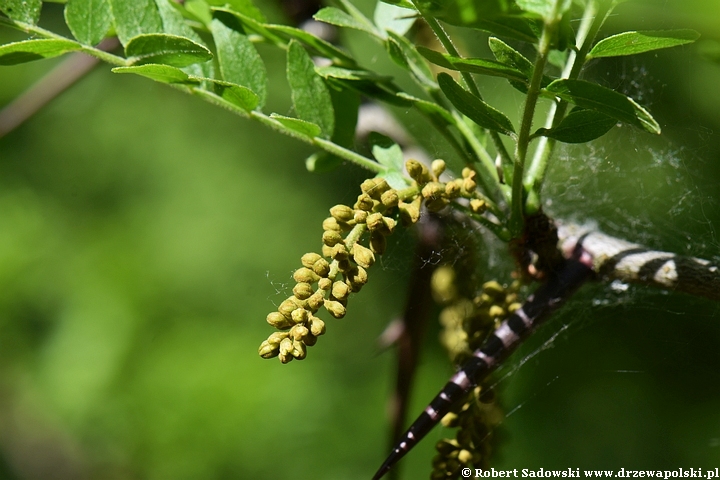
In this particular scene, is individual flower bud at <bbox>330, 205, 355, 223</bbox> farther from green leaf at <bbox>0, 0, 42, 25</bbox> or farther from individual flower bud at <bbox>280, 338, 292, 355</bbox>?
green leaf at <bbox>0, 0, 42, 25</bbox>

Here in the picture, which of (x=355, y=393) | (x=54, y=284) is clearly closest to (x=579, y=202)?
(x=355, y=393)

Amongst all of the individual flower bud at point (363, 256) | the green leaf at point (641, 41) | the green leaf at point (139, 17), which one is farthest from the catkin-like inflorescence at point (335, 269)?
the green leaf at point (139, 17)

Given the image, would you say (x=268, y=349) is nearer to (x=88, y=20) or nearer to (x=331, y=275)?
(x=331, y=275)

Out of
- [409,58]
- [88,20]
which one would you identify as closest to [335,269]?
[409,58]

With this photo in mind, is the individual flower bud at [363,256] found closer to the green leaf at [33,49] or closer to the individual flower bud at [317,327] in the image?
the individual flower bud at [317,327]

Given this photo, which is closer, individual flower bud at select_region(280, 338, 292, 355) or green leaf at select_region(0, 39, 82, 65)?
individual flower bud at select_region(280, 338, 292, 355)

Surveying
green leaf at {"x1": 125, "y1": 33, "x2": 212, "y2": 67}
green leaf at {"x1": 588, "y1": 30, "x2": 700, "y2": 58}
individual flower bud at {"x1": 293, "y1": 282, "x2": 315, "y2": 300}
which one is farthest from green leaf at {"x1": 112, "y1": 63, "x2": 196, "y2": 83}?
green leaf at {"x1": 588, "y1": 30, "x2": 700, "y2": 58}

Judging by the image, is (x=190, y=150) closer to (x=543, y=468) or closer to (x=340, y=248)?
(x=543, y=468)
